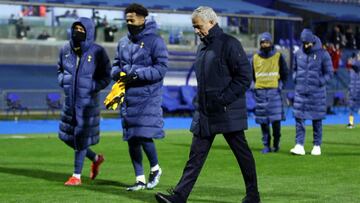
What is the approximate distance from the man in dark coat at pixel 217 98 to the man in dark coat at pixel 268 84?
6.96 meters

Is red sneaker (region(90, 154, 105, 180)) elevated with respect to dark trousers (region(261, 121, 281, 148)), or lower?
elevated

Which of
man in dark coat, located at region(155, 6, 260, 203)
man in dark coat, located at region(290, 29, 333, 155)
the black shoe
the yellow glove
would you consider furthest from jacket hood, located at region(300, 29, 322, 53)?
the black shoe

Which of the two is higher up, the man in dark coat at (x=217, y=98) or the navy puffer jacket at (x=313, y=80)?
the man in dark coat at (x=217, y=98)

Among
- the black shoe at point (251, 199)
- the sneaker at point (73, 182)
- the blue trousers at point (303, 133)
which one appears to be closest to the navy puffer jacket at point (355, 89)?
the blue trousers at point (303, 133)

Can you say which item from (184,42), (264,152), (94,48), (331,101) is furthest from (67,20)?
(94,48)

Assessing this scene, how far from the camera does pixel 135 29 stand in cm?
967

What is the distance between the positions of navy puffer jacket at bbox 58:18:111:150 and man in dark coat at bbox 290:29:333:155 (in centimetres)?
509

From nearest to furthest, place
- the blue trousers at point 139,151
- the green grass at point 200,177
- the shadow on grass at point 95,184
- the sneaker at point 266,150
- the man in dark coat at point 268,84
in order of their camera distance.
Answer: the green grass at point 200,177 → the shadow on grass at point 95,184 → the blue trousers at point 139,151 → the man in dark coat at point 268,84 → the sneaker at point 266,150

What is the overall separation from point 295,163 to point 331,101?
24735 mm

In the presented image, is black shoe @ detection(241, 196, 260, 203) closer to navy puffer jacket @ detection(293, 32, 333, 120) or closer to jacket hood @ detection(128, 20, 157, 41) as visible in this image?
jacket hood @ detection(128, 20, 157, 41)

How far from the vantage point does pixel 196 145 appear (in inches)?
320

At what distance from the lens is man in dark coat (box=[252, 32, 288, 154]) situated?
15000 mm

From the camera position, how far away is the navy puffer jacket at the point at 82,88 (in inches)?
406

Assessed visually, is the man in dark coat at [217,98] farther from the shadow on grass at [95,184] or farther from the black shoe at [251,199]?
the shadow on grass at [95,184]
